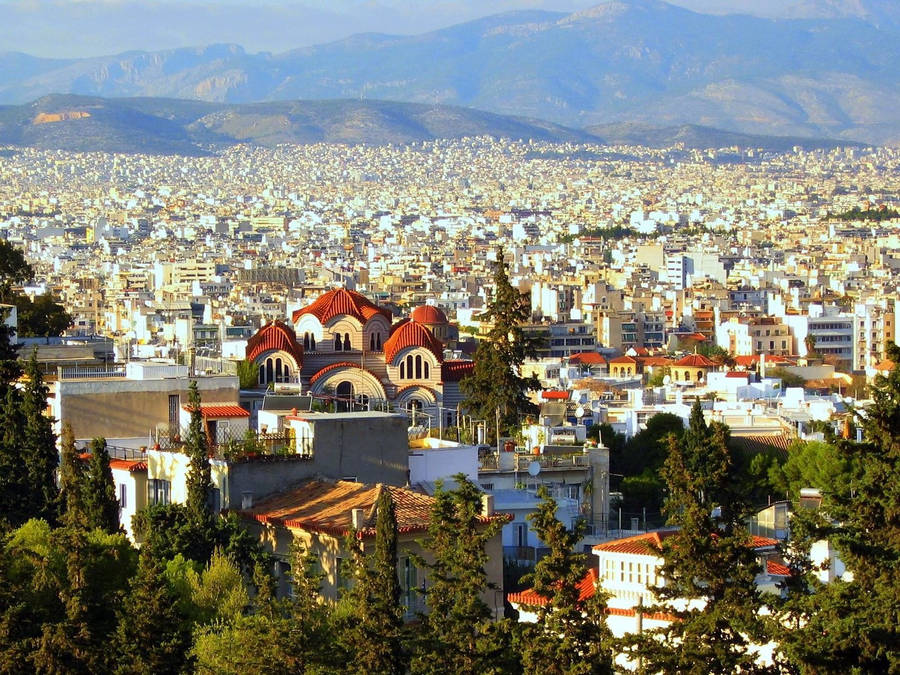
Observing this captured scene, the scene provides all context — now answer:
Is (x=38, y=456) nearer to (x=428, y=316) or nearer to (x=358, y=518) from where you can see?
(x=358, y=518)

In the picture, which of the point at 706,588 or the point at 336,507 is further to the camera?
the point at 336,507

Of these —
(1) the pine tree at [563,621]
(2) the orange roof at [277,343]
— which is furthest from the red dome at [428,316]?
(1) the pine tree at [563,621]

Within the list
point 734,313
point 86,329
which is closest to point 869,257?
Answer: point 734,313

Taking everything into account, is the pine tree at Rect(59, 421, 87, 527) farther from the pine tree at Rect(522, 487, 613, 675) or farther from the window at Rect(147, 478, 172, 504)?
the pine tree at Rect(522, 487, 613, 675)

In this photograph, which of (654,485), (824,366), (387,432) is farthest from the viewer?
(824,366)

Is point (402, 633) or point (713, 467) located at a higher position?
point (713, 467)

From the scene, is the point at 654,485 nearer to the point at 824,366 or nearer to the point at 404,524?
the point at 404,524

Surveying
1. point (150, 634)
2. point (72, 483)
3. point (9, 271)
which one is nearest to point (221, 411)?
point (72, 483)
